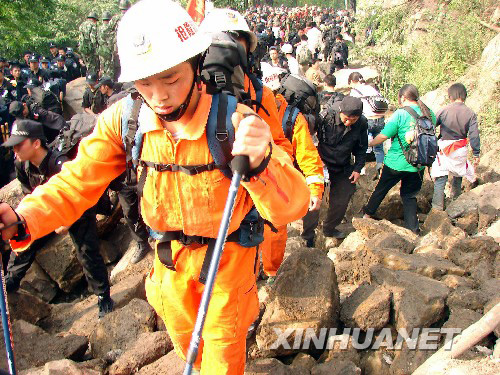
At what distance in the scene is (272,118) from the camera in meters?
3.49

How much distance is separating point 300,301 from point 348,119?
109 inches

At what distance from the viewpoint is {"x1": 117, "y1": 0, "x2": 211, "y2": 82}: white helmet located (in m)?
2.08

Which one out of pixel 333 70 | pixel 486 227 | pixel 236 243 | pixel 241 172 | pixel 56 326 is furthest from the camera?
pixel 333 70

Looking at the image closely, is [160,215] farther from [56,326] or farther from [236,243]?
[56,326]

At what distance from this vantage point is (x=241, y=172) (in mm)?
1812

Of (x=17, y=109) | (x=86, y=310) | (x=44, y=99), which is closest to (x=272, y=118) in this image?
(x=86, y=310)

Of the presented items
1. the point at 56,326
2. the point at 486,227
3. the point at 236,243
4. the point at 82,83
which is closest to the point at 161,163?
the point at 236,243

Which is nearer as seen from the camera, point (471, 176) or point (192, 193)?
point (192, 193)

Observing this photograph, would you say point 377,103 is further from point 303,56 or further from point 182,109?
point 303,56

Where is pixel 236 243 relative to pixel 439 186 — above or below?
above

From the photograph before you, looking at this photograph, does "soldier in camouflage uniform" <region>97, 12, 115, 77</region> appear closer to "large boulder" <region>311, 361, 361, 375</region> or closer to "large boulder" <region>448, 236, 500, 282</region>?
"large boulder" <region>448, 236, 500, 282</region>

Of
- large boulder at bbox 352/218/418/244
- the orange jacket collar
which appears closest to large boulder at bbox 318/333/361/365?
the orange jacket collar

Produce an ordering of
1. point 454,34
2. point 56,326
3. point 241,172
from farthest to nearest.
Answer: point 454,34 → point 56,326 → point 241,172

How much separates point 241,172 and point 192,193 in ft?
2.03
